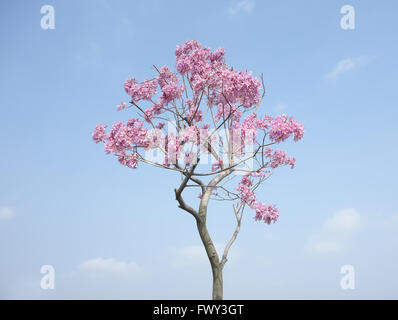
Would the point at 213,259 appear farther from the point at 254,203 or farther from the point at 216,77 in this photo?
the point at 216,77

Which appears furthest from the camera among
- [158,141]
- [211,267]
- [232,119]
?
[232,119]

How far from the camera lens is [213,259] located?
7.32 m

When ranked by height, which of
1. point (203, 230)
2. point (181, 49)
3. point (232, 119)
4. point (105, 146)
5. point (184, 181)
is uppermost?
point (181, 49)

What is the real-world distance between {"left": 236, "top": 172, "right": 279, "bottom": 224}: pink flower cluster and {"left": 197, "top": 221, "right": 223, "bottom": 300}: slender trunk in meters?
1.00

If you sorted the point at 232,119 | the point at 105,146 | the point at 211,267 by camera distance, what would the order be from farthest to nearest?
the point at 232,119 → the point at 211,267 → the point at 105,146

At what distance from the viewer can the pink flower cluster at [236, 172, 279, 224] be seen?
7348 mm

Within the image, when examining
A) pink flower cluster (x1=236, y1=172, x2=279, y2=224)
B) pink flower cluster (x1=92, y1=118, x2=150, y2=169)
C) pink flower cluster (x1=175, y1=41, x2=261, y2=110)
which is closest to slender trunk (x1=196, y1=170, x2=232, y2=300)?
pink flower cluster (x1=236, y1=172, x2=279, y2=224)

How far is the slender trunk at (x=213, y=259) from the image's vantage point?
23.7ft

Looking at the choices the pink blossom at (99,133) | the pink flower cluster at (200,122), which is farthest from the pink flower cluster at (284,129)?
the pink blossom at (99,133)

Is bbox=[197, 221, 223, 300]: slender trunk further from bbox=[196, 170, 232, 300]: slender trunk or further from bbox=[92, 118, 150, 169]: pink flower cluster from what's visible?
bbox=[92, 118, 150, 169]: pink flower cluster

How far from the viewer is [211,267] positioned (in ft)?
24.2
